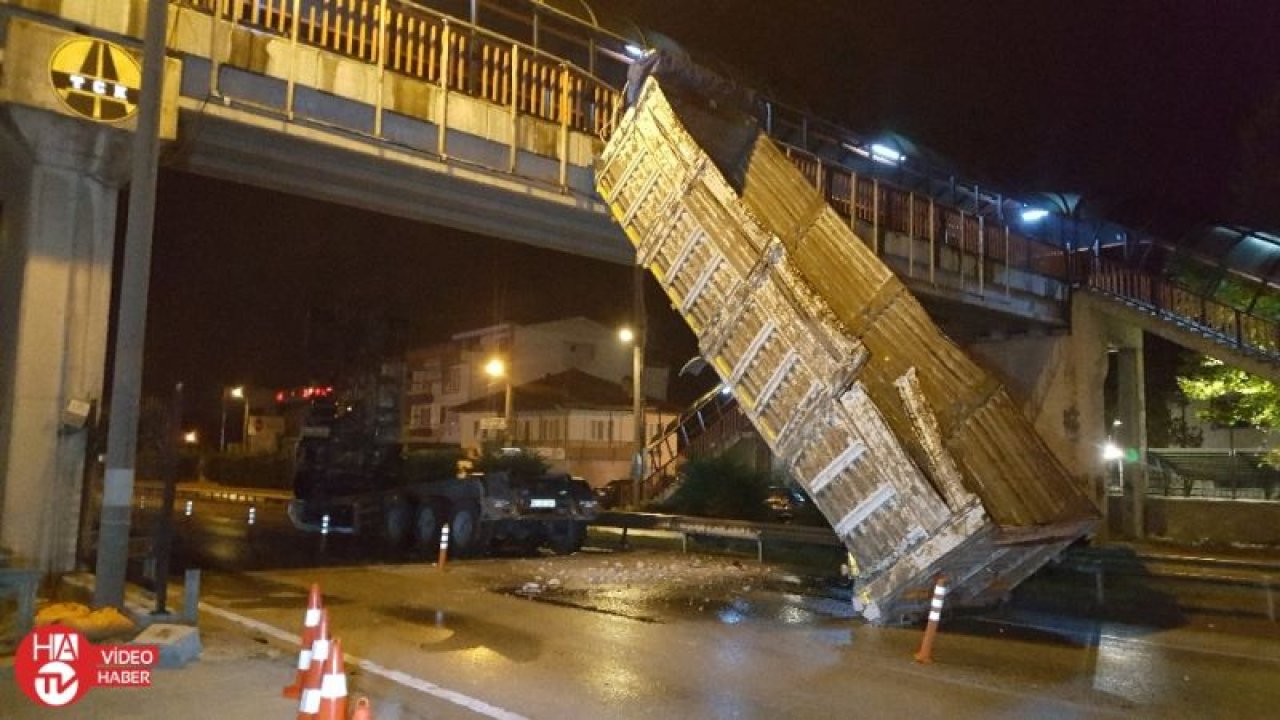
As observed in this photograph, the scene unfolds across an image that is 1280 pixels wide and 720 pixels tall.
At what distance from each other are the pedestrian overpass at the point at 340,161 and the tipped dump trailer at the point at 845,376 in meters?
1.83

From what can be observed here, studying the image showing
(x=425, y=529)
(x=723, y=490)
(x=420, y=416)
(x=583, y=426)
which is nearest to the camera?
(x=425, y=529)

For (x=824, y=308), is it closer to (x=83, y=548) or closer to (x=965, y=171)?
(x=83, y=548)

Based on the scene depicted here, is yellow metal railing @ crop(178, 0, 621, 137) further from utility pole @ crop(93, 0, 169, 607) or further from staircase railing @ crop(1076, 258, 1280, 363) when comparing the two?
staircase railing @ crop(1076, 258, 1280, 363)

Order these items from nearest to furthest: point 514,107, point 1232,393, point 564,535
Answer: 1. point 514,107
2. point 564,535
3. point 1232,393

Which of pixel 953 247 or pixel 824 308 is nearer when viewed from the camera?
pixel 824 308

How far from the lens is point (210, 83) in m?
11.3

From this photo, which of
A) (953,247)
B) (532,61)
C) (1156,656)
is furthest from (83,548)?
(953,247)

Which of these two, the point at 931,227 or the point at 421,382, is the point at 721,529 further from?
the point at 421,382

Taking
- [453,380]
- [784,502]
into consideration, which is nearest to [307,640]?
[784,502]

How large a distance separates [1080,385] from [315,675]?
17.8 meters

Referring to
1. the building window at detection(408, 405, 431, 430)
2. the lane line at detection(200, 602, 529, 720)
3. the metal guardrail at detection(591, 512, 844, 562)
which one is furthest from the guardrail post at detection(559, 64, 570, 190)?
the building window at detection(408, 405, 431, 430)

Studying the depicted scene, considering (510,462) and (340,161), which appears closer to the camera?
(340,161)

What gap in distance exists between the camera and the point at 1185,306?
20.4 m

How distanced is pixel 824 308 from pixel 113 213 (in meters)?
7.89
